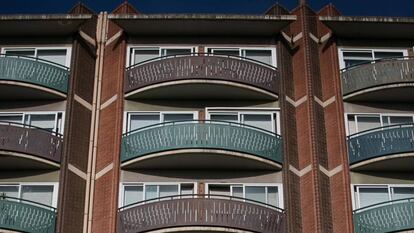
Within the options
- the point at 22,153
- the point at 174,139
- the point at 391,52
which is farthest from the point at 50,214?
the point at 391,52

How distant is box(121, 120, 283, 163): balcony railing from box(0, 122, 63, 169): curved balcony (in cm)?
237

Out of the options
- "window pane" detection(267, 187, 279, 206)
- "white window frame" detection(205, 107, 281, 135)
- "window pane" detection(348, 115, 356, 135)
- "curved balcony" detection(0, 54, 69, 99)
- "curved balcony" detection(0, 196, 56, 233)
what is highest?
"curved balcony" detection(0, 54, 69, 99)

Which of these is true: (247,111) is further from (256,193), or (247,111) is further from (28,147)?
(28,147)

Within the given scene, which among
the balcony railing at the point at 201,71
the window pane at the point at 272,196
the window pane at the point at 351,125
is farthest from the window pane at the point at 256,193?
the window pane at the point at 351,125

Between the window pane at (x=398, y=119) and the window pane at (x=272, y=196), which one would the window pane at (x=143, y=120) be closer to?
the window pane at (x=272, y=196)

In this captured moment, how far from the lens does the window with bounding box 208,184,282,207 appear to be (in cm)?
2959

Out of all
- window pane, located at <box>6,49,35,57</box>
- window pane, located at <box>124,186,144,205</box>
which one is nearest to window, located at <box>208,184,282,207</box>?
window pane, located at <box>124,186,144,205</box>

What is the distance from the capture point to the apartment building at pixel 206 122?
93.9ft

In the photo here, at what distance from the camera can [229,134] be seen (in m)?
29.8

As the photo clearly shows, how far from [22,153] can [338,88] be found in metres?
11.5

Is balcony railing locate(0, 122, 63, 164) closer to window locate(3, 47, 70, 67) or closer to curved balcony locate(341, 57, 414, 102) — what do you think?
window locate(3, 47, 70, 67)

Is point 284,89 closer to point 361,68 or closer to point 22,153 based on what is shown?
point 361,68

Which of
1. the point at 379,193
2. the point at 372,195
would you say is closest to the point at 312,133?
the point at 372,195

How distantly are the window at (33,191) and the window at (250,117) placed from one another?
625cm
